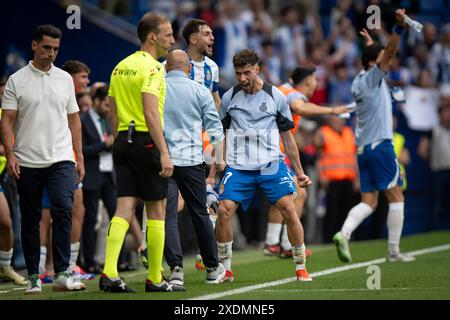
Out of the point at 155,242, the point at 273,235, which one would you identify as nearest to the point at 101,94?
the point at 273,235

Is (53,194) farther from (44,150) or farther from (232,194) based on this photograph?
(232,194)

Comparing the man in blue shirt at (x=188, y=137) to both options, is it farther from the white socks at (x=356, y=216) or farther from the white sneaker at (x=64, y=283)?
the white socks at (x=356, y=216)

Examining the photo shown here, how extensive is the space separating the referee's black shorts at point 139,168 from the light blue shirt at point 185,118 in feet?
2.44

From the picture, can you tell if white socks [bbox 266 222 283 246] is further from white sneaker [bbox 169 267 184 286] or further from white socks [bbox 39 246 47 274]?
white sneaker [bbox 169 267 184 286]

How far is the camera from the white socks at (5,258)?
36.7ft

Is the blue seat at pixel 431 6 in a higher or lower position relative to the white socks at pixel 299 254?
higher

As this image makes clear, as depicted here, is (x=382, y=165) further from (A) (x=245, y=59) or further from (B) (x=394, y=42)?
(A) (x=245, y=59)

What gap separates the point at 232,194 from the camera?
1058 centimetres

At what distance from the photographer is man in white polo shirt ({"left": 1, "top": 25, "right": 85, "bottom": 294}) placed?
970 cm

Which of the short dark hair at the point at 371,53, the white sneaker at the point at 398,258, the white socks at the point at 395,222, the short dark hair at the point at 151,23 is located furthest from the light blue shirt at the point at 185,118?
the white sneaker at the point at 398,258

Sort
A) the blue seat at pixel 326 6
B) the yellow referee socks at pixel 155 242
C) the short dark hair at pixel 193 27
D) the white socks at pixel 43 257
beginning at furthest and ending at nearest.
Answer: the blue seat at pixel 326 6 < the white socks at pixel 43 257 < the short dark hair at pixel 193 27 < the yellow referee socks at pixel 155 242

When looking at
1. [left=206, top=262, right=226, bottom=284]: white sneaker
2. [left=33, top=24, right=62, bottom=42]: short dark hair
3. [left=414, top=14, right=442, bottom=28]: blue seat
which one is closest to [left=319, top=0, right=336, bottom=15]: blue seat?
[left=414, top=14, right=442, bottom=28]: blue seat

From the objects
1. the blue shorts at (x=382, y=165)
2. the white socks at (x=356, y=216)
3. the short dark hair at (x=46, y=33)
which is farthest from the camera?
the white socks at (x=356, y=216)
